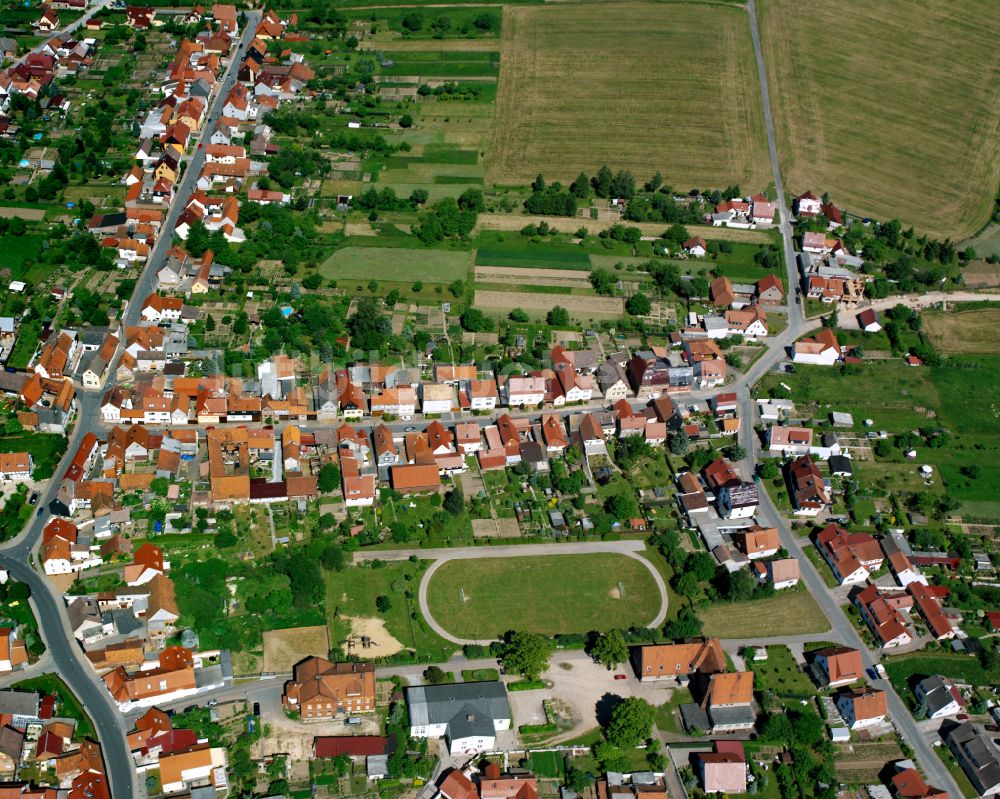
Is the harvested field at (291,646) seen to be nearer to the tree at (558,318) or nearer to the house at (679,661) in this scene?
the house at (679,661)

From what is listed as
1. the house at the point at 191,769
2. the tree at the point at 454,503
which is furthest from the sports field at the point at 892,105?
the house at the point at 191,769

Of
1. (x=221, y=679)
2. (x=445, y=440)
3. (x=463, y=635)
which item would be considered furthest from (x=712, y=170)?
(x=221, y=679)

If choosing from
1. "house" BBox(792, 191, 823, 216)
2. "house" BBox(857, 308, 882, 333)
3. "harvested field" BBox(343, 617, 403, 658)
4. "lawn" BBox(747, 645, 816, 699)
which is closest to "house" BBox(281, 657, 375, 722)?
"harvested field" BBox(343, 617, 403, 658)

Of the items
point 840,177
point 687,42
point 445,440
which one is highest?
point 687,42

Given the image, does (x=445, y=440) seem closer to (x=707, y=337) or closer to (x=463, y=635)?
(x=463, y=635)

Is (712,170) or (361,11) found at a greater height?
(361,11)

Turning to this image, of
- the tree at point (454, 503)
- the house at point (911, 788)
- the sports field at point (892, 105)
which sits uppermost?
the sports field at point (892, 105)
